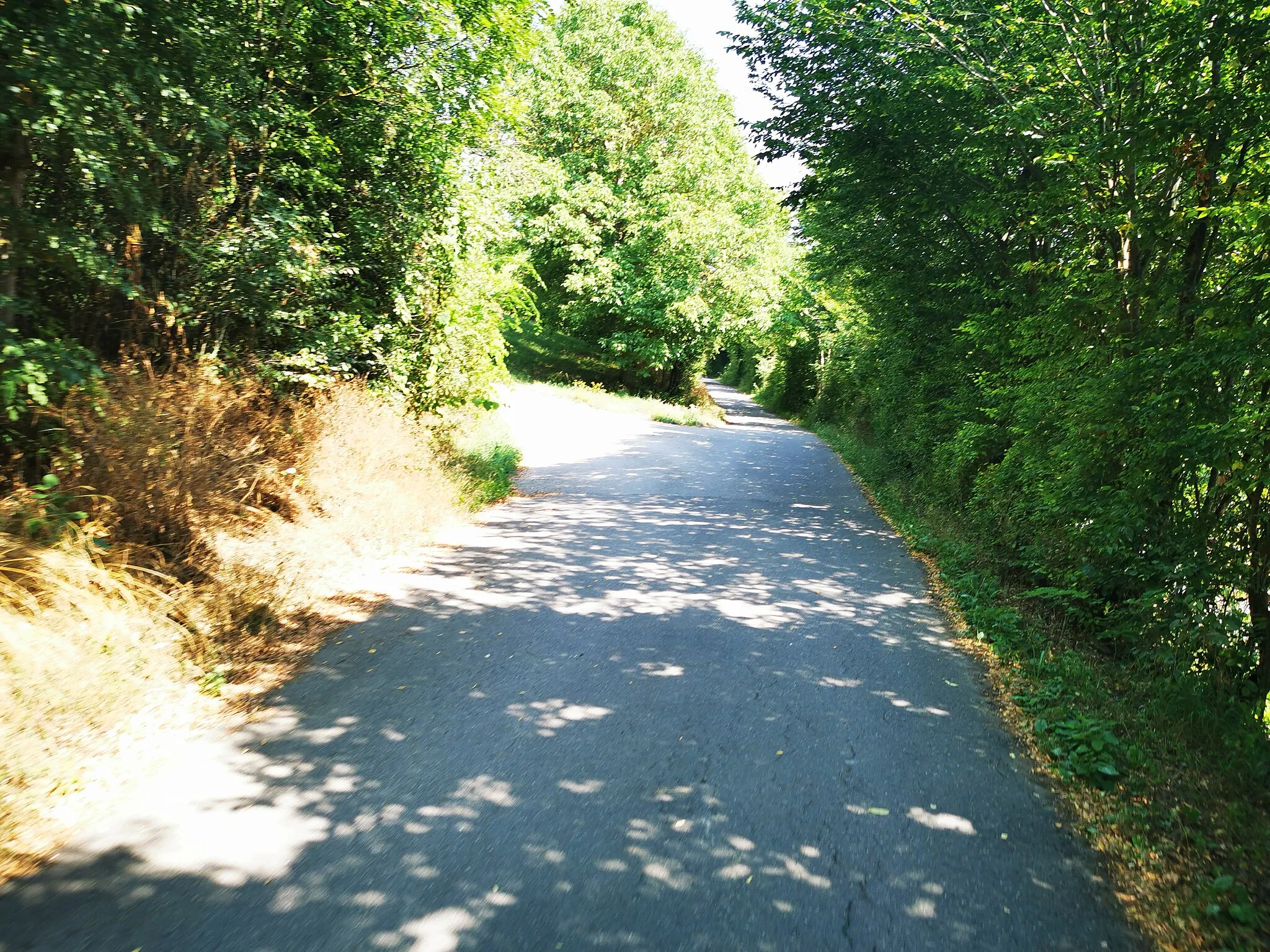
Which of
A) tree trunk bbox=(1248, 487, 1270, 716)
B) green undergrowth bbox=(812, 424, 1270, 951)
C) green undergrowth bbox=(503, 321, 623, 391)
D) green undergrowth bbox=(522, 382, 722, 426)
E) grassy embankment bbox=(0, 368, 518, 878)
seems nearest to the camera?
green undergrowth bbox=(812, 424, 1270, 951)

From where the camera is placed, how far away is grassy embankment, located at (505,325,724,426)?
3162cm

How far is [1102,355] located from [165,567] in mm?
7573

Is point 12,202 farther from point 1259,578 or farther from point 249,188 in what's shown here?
point 1259,578

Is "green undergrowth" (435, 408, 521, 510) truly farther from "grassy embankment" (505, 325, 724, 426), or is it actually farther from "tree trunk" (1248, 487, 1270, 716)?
"grassy embankment" (505, 325, 724, 426)

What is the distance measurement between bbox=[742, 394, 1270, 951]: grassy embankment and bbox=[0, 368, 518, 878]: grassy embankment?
489 cm

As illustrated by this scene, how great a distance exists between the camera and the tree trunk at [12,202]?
4438 mm

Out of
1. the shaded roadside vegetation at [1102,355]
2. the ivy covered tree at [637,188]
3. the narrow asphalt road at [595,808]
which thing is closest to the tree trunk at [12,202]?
the narrow asphalt road at [595,808]

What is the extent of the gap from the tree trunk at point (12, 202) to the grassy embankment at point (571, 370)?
83.3 ft

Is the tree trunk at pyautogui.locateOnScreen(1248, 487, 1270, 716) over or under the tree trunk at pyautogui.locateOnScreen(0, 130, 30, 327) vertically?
under

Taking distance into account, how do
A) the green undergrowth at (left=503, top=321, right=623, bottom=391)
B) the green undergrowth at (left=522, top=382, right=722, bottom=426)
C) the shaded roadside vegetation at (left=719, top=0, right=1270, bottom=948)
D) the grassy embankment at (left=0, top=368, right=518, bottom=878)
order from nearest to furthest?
1. the grassy embankment at (left=0, top=368, right=518, bottom=878)
2. the shaded roadside vegetation at (left=719, top=0, right=1270, bottom=948)
3. the green undergrowth at (left=522, top=382, right=722, bottom=426)
4. the green undergrowth at (left=503, top=321, right=623, bottom=391)

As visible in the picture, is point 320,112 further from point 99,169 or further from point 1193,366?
point 1193,366

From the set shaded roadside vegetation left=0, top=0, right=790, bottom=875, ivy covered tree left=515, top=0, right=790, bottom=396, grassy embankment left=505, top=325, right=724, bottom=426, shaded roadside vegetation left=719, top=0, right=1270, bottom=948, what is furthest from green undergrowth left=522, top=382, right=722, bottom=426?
shaded roadside vegetation left=719, top=0, right=1270, bottom=948

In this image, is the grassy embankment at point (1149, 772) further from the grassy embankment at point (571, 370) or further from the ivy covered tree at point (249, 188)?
the grassy embankment at point (571, 370)

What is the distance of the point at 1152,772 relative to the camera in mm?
4273
